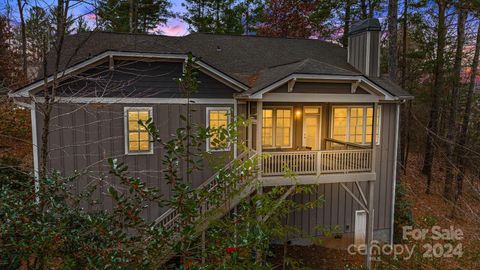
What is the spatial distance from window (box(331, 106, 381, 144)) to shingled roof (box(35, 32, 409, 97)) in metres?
1.11

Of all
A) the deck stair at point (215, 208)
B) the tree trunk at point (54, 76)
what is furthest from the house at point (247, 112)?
the deck stair at point (215, 208)

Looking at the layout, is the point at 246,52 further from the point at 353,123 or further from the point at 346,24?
the point at 346,24

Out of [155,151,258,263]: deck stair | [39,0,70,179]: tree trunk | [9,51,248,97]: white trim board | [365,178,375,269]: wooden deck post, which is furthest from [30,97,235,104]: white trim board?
[365,178,375,269]: wooden deck post

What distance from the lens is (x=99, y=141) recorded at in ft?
28.2

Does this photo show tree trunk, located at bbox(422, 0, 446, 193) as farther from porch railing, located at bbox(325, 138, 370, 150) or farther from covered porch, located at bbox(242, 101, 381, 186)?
porch railing, located at bbox(325, 138, 370, 150)

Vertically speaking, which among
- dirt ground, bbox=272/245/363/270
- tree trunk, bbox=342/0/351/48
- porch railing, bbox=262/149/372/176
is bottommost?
dirt ground, bbox=272/245/363/270

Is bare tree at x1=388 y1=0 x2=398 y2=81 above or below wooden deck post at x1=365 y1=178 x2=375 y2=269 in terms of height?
above

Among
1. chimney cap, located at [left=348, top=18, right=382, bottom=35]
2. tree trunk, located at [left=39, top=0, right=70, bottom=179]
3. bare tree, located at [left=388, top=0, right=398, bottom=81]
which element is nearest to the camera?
tree trunk, located at [left=39, top=0, right=70, bottom=179]

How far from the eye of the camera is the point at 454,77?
16.2 m

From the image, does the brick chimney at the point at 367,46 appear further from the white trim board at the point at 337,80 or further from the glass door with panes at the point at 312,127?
the white trim board at the point at 337,80

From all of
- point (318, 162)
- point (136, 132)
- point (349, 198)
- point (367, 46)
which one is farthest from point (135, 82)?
point (367, 46)

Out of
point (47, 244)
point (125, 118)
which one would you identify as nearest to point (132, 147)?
point (125, 118)

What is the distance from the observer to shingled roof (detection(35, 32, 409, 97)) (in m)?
9.30

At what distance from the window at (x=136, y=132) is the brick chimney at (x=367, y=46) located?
8.04 meters
